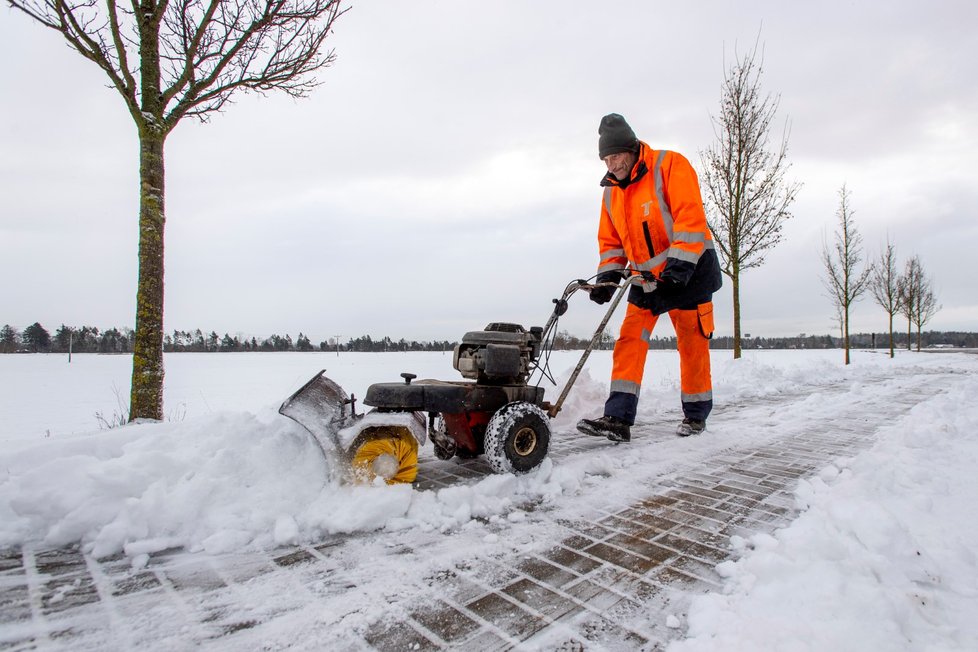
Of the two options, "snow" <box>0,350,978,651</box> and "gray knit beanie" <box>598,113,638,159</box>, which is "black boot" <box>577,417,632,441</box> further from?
"gray knit beanie" <box>598,113,638,159</box>

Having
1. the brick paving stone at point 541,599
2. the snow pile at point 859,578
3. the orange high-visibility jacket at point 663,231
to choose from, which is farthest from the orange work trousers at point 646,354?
the brick paving stone at point 541,599

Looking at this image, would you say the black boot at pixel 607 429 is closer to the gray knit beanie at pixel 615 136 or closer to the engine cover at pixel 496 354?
the engine cover at pixel 496 354

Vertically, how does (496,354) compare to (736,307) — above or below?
below

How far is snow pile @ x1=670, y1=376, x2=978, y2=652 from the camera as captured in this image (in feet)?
4.51

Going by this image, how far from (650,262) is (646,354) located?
2.49ft

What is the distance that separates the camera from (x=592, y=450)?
3824 mm

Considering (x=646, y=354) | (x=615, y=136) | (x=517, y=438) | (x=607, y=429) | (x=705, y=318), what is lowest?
(x=607, y=429)

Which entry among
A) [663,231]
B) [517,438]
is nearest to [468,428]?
[517,438]

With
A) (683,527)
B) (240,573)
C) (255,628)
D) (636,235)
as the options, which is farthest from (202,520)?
(636,235)

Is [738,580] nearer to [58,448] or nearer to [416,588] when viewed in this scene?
[416,588]

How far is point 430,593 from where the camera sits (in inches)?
66.5

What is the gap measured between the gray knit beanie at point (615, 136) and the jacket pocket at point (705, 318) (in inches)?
55.1

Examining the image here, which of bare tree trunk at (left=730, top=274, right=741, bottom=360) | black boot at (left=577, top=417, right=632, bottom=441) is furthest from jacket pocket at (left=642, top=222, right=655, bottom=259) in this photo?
bare tree trunk at (left=730, top=274, right=741, bottom=360)

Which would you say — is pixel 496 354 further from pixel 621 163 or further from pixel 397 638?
pixel 621 163
